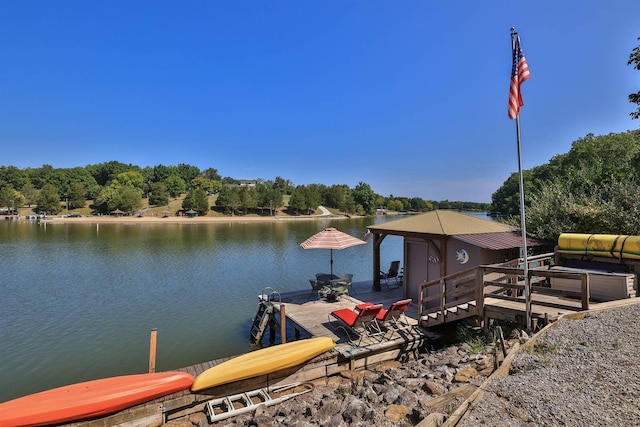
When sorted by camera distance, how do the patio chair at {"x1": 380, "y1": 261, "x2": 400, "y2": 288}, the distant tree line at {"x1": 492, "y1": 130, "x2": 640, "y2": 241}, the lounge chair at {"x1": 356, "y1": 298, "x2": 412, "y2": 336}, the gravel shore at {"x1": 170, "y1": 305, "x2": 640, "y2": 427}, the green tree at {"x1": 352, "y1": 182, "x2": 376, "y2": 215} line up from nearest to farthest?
the gravel shore at {"x1": 170, "y1": 305, "x2": 640, "y2": 427} < the lounge chair at {"x1": 356, "y1": 298, "x2": 412, "y2": 336} < the distant tree line at {"x1": 492, "y1": 130, "x2": 640, "y2": 241} < the patio chair at {"x1": 380, "y1": 261, "x2": 400, "y2": 288} < the green tree at {"x1": 352, "y1": 182, "x2": 376, "y2": 215}

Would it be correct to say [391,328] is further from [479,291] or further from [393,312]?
[479,291]

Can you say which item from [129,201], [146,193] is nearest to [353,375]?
[129,201]

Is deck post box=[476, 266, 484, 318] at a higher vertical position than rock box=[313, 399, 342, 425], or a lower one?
higher

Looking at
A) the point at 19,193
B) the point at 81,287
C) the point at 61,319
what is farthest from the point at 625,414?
the point at 19,193

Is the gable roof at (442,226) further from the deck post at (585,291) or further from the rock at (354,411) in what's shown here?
the rock at (354,411)

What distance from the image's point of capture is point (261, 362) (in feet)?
22.7

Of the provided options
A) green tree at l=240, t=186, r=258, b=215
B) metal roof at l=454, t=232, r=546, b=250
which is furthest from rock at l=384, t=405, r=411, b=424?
green tree at l=240, t=186, r=258, b=215

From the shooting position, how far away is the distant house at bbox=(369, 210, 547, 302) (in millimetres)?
10086

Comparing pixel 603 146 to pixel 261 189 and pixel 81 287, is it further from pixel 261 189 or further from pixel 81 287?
pixel 261 189

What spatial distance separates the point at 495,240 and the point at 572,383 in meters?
6.01

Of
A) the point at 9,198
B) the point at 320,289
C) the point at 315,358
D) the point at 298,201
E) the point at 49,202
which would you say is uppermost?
the point at 9,198

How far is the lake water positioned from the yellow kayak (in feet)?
13.4

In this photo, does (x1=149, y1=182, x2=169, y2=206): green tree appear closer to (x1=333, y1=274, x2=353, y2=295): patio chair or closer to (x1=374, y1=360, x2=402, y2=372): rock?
(x1=333, y1=274, x2=353, y2=295): patio chair

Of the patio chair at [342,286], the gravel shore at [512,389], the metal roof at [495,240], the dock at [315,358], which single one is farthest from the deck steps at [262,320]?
the metal roof at [495,240]
